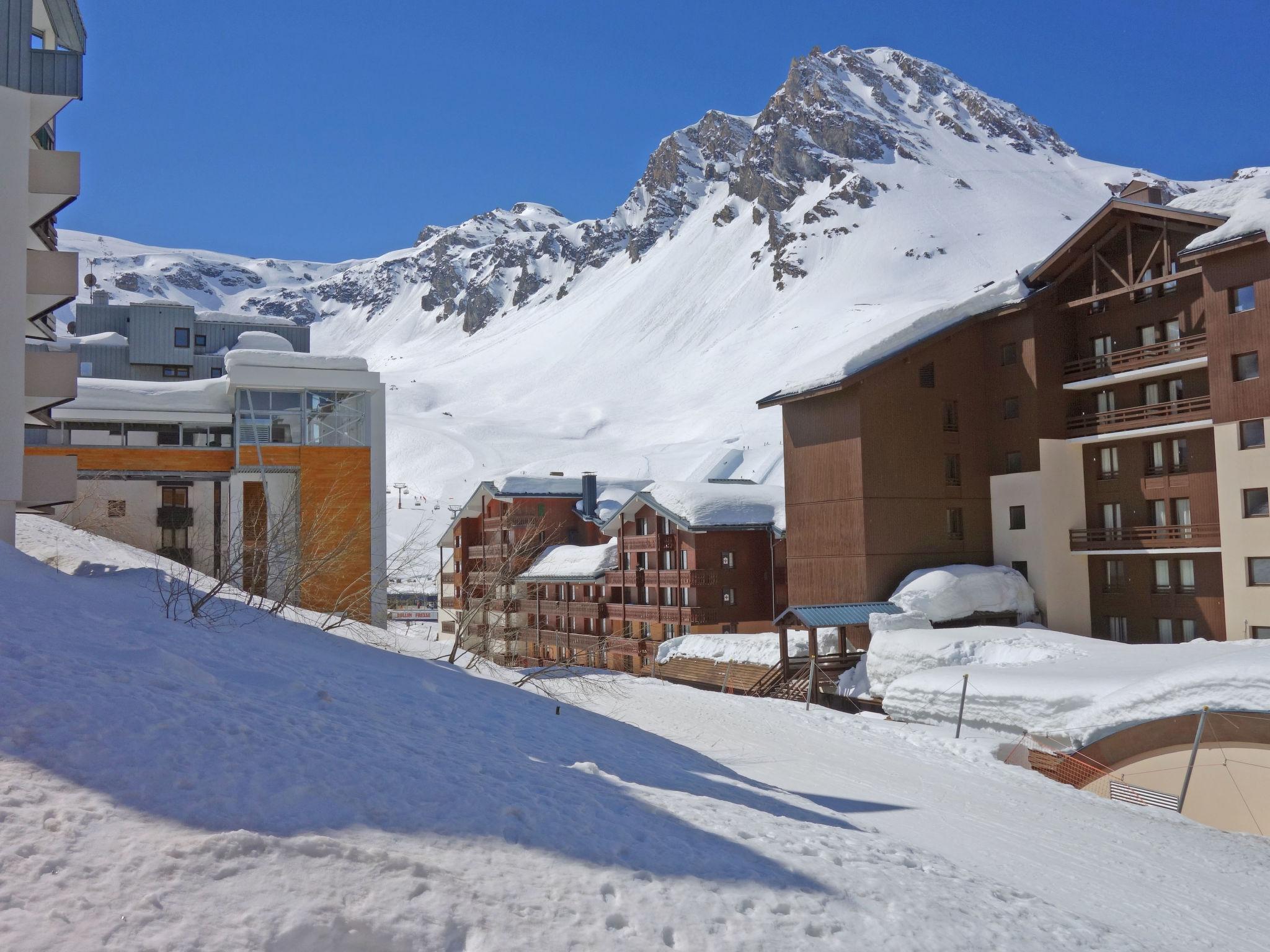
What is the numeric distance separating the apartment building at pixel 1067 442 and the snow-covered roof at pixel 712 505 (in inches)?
238

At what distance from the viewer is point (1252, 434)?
29.6 m

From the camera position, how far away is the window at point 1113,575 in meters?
34.6

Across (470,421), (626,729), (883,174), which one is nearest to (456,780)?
(626,729)

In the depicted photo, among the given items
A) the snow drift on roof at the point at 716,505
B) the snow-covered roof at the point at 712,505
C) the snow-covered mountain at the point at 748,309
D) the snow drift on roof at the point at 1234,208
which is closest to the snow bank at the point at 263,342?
the snow-covered roof at the point at 712,505

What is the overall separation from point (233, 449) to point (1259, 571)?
115 ft

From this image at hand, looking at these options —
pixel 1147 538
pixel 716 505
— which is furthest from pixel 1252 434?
pixel 716 505

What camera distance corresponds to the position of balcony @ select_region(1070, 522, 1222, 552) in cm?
3127

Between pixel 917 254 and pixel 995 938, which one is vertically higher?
pixel 917 254

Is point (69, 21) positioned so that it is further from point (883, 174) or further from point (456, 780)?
point (883, 174)

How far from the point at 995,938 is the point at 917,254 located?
149 m

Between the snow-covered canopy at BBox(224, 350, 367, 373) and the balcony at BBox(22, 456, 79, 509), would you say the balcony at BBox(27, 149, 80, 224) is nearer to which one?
the balcony at BBox(22, 456, 79, 509)

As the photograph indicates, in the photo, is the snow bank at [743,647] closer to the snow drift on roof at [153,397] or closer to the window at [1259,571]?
the window at [1259,571]

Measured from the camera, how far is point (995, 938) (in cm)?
749

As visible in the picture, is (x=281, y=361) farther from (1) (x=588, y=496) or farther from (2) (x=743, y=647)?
(1) (x=588, y=496)
